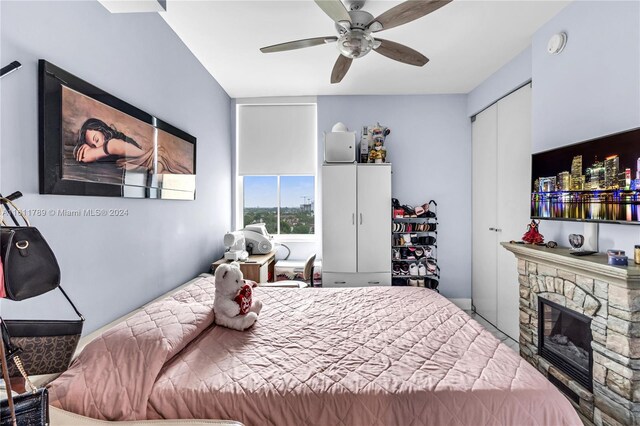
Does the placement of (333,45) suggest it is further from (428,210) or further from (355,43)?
(428,210)

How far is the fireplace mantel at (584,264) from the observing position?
5.00 ft

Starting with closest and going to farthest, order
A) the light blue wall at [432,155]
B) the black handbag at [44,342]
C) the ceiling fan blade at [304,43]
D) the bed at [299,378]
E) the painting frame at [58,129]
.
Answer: the black handbag at [44,342]
the bed at [299,378]
the painting frame at [58,129]
the ceiling fan blade at [304,43]
the light blue wall at [432,155]

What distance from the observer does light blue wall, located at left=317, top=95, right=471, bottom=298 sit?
3.96 m

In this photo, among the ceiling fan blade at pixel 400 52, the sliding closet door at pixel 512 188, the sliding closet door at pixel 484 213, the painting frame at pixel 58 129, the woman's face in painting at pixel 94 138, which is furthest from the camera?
the sliding closet door at pixel 484 213

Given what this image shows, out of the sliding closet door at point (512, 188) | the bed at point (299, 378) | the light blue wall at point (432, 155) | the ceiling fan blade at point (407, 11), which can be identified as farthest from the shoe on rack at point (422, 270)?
the ceiling fan blade at point (407, 11)

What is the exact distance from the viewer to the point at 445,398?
1.17 meters

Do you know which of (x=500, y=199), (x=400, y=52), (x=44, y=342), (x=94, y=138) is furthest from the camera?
(x=500, y=199)

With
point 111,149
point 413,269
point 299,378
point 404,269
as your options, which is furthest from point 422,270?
point 111,149

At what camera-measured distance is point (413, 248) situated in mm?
3828

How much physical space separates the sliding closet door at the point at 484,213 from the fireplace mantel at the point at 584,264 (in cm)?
109

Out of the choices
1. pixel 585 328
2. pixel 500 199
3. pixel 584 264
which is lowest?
pixel 585 328

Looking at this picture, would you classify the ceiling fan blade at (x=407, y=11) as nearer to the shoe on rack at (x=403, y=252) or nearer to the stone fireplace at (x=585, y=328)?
the stone fireplace at (x=585, y=328)

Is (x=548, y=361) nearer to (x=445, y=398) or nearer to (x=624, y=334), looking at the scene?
(x=624, y=334)

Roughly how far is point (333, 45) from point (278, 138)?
1603mm
